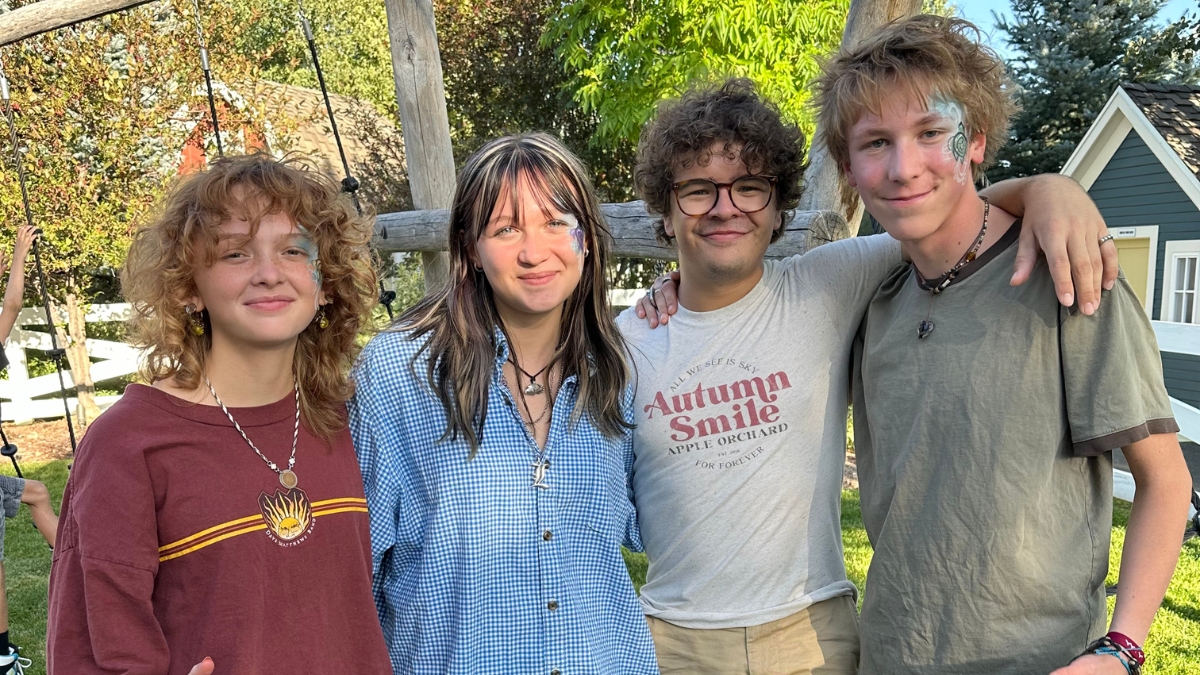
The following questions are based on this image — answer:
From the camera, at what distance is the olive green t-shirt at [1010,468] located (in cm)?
175

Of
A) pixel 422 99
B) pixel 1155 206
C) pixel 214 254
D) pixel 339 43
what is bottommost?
pixel 1155 206

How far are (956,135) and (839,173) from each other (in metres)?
1.00

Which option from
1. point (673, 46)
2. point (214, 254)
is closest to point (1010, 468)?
point (214, 254)

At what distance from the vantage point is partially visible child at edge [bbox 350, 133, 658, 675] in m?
1.96

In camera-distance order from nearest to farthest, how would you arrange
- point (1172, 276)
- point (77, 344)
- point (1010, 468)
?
point (1010, 468) < point (77, 344) < point (1172, 276)

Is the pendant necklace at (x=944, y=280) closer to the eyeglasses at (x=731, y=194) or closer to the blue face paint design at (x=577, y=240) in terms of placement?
the eyeglasses at (x=731, y=194)

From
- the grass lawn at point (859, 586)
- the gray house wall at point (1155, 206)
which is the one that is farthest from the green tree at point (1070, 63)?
the grass lawn at point (859, 586)

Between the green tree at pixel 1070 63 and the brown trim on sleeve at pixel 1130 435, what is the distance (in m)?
16.1

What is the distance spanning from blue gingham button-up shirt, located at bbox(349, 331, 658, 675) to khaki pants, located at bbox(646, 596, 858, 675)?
0.76 feet

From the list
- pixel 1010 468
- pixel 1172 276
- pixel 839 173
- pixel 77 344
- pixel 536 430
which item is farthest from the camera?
pixel 1172 276

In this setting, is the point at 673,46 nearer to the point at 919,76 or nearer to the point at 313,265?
the point at 919,76

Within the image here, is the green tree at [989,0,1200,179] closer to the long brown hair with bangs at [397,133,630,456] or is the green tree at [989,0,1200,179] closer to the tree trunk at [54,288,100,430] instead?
the tree trunk at [54,288,100,430]

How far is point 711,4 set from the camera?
1155cm

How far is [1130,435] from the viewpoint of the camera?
1.71 metres
